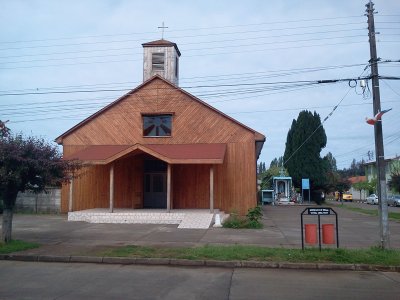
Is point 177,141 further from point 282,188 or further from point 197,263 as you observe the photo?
point 282,188

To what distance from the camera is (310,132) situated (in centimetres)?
4716

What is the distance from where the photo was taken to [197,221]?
768 inches

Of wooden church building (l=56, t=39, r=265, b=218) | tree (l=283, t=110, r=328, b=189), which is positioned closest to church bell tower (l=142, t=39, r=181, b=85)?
wooden church building (l=56, t=39, r=265, b=218)

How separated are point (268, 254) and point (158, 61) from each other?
62.1ft

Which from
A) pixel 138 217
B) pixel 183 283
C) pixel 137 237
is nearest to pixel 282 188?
pixel 138 217

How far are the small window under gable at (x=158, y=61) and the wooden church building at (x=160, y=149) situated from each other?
1862mm

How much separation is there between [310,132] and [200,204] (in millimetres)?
26399

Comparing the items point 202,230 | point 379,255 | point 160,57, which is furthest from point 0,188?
point 160,57

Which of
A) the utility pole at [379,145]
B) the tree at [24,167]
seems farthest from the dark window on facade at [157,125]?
the utility pole at [379,145]

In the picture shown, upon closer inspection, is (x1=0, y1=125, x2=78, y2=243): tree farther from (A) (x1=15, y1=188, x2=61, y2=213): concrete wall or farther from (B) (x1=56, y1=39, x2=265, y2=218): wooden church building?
A: (A) (x1=15, y1=188, x2=61, y2=213): concrete wall

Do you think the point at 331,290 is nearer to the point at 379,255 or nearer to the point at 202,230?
the point at 379,255

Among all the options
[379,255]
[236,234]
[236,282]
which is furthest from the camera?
[236,234]

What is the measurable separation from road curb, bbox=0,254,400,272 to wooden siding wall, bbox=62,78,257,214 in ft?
42.6

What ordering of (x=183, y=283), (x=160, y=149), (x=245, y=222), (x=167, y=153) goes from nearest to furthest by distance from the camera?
1. (x=183, y=283)
2. (x=245, y=222)
3. (x=167, y=153)
4. (x=160, y=149)
